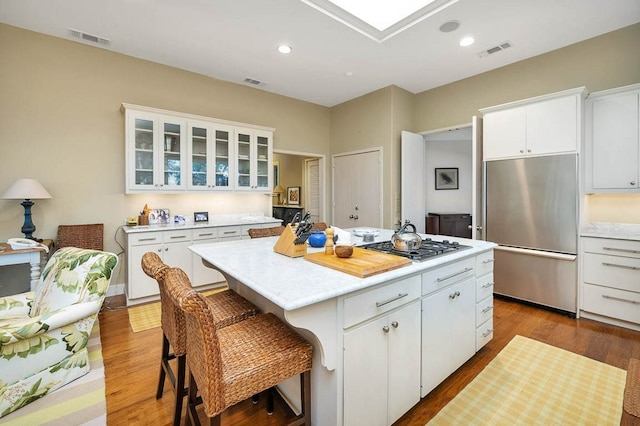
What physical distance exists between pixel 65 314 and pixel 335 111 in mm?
5136

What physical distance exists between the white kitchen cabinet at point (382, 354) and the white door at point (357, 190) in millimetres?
3334

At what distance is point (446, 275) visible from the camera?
6.17 ft

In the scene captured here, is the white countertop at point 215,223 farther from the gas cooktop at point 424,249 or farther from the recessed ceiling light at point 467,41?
the recessed ceiling light at point 467,41

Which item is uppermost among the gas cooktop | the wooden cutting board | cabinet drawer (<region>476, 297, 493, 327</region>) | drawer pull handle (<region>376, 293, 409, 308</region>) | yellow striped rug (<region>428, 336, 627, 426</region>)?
the gas cooktop

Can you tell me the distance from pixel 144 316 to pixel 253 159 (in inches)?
101

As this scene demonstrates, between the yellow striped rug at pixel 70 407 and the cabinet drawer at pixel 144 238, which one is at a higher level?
the cabinet drawer at pixel 144 238

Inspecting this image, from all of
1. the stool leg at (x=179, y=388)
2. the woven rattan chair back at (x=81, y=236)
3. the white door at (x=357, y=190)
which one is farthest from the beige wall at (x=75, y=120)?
the stool leg at (x=179, y=388)

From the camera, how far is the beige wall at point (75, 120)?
316 cm

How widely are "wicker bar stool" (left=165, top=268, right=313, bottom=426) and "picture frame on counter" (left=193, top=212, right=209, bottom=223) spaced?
299 cm

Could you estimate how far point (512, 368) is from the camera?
86.1 inches

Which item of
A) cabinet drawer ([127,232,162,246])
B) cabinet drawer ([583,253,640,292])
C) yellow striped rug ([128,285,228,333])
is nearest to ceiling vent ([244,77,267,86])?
cabinet drawer ([127,232,162,246])

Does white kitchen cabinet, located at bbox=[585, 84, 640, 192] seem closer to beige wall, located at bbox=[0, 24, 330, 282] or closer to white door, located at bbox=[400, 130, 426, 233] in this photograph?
white door, located at bbox=[400, 130, 426, 233]

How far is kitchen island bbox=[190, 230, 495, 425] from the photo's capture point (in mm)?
1270

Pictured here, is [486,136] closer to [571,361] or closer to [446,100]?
[446,100]
